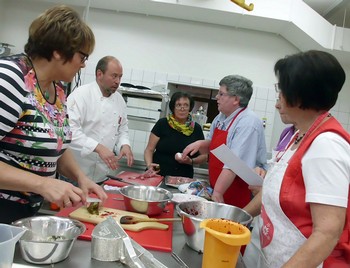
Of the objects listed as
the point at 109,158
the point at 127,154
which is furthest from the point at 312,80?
the point at 127,154

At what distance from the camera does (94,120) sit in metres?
2.32

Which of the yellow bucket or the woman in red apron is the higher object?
the woman in red apron

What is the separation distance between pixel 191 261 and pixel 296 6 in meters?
3.36

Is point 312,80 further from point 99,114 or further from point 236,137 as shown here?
point 99,114

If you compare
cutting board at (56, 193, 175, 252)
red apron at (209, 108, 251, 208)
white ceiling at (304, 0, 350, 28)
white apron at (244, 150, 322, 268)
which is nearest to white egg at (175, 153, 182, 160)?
red apron at (209, 108, 251, 208)

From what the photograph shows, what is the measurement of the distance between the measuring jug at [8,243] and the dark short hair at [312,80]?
823mm

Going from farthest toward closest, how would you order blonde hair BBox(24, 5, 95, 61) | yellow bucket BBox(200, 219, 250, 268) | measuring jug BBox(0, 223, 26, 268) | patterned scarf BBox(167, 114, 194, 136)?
patterned scarf BBox(167, 114, 194, 136) → blonde hair BBox(24, 5, 95, 61) → yellow bucket BBox(200, 219, 250, 268) → measuring jug BBox(0, 223, 26, 268)

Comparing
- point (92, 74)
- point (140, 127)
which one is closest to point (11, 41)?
point (92, 74)

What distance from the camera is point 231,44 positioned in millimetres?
4102

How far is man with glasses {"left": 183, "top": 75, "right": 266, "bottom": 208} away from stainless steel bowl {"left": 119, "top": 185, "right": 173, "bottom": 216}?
40cm

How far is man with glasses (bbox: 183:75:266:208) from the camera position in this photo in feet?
5.75

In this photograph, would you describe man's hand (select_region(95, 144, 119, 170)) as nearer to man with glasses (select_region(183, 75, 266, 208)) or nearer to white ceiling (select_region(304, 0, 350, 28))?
man with glasses (select_region(183, 75, 266, 208))

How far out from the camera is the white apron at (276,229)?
95cm

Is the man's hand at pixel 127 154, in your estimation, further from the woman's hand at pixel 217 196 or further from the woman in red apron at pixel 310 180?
the woman in red apron at pixel 310 180
